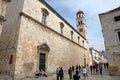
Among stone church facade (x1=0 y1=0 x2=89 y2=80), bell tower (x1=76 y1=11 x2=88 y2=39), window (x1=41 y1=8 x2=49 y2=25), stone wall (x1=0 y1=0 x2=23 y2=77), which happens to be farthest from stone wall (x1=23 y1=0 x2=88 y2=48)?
bell tower (x1=76 y1=11 x2=88 y2=39)

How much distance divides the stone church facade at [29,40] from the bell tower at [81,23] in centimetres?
1994

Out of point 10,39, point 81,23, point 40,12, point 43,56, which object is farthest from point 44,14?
point 81,23

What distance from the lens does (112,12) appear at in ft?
56.8

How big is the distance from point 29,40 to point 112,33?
11.5m

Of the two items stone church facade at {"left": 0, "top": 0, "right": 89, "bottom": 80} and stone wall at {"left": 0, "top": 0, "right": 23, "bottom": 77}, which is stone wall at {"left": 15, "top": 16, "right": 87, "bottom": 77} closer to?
stone church facade at {"left": 0, "top": 0, "right": 89, "bottom": 80}

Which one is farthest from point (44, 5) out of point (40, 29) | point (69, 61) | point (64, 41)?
point (69, 61)

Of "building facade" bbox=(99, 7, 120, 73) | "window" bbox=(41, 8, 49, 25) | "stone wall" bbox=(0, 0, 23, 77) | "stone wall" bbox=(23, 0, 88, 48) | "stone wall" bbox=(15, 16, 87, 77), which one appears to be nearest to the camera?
"stone wall" bbox=(0, 0, 23, 77)

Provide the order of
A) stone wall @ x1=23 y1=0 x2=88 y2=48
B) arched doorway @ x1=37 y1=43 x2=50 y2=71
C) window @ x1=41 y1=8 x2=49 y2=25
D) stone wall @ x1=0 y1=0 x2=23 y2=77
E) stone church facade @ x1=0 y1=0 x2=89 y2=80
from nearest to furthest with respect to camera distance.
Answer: stone wall @ x1=0 y1=0 x2=23 y2=77 → stone church facade @ x1=0 y1=0 x2=89 y2=80 → stone wall @ x1=23 y1=0 x2=88 y2=48 → arched doorway @ x1=37 y1=43 x2=50 y2=71 → window @ x1=41 y1=8 x2=49 y2=25

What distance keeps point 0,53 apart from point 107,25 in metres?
14.6

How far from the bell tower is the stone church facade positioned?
19.9 metres

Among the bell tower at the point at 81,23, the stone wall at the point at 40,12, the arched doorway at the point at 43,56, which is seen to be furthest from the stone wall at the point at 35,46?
the bell tower at the point at 81,23

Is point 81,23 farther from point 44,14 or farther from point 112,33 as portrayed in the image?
point 44,14

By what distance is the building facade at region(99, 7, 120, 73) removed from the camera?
1561 cm

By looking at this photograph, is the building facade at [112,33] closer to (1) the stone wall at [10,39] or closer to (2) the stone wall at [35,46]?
(2) the stone wall at [35,46]
